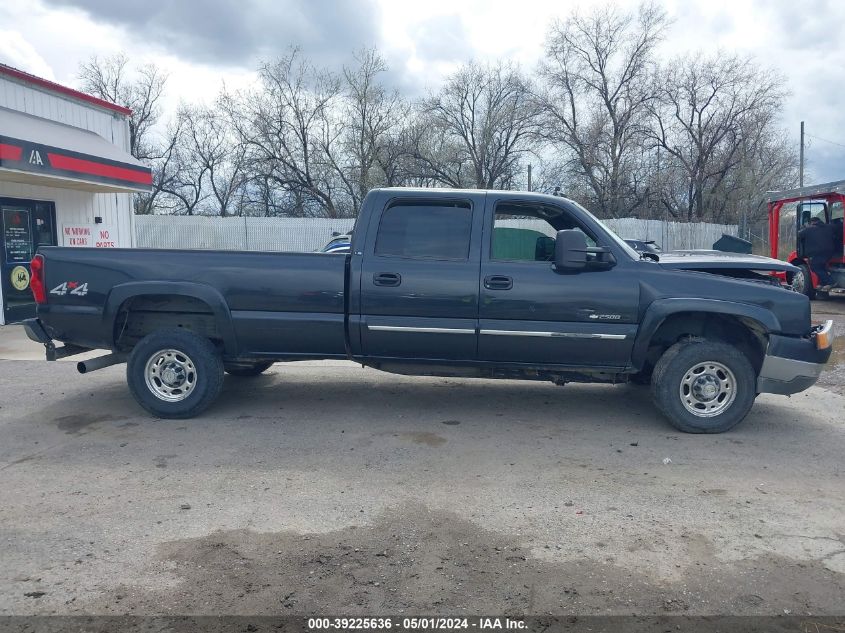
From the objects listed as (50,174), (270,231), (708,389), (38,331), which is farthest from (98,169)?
(270,231)

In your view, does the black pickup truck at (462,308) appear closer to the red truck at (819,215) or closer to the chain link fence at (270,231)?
the red truck at (819,215)

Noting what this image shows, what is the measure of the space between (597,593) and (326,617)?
4.17 feet

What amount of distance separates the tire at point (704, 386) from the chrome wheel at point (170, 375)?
4.03 meters

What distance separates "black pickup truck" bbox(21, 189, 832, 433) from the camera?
229 inches

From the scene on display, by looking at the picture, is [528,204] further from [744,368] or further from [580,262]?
[744,368]

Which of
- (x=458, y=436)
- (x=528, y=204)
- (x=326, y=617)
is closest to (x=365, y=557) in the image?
(x=326, y=617)

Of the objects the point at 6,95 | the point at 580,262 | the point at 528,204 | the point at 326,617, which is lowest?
the point at 326,617

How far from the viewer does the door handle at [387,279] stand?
19.6 feet

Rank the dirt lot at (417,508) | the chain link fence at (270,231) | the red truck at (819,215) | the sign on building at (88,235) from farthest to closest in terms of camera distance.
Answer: the chain link fence at (270,231) < the red truck at (819,215) < the sign on building at (88,235) < the dirt lot at (417,508)

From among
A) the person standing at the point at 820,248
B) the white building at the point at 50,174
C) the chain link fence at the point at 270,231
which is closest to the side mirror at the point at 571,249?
the white building at the point at 50,174

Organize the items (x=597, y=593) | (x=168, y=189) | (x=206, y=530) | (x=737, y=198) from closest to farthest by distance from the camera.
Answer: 1. (x=597, y=593)
2. (x=206, y=530)
3. (x=737, y=198)
4. (x=168, y=189)

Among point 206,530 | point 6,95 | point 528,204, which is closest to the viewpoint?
point 206,530

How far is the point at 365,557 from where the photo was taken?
3715mm

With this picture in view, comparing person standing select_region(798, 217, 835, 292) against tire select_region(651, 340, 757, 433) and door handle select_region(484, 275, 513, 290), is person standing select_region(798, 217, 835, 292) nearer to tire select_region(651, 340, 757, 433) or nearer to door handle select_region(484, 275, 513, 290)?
tire select_region(651, 340, 757, 433)
